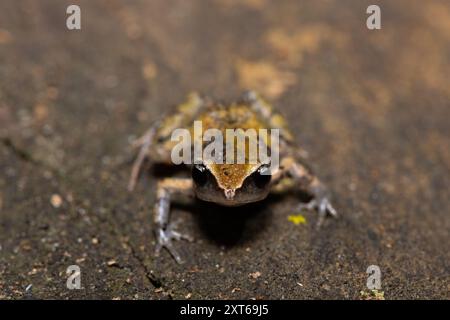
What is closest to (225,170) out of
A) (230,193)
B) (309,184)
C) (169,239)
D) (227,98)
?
(230,193)

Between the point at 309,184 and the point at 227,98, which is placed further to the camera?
the point at 227,98

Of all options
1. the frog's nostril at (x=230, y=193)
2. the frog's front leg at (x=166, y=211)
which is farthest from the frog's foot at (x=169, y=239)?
the frog's nostril at (x=230, y=193)

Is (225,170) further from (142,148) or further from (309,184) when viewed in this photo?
(142,148)

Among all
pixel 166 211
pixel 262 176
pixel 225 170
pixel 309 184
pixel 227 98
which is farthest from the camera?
pixel 227 98

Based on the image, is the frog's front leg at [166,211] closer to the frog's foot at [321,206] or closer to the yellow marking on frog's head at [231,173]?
the yellow marking on frog's head at [231,173]

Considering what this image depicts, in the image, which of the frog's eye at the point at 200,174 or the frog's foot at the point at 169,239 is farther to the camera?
the frog's foot at the point at 169,239

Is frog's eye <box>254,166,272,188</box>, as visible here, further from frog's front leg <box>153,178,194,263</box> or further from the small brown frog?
frog's front leg <box>153,178,194,263</box>
